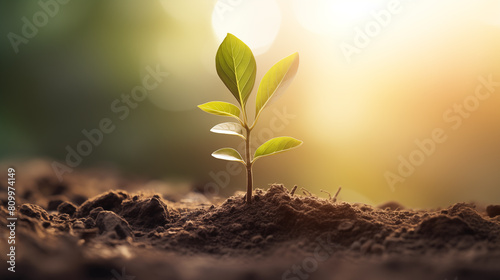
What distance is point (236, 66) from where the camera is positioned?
4.12ft

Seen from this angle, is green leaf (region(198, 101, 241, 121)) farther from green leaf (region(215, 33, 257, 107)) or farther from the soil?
the soil

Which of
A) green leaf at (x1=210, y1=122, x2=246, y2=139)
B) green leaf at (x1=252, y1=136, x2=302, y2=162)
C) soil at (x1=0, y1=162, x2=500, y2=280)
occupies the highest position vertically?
green leaf at (x1=210, y1=122, x2=246, y2=139)

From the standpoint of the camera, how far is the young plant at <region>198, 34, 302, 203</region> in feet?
4.05

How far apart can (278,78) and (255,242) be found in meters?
0.57

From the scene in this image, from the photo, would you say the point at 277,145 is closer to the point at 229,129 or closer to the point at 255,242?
the point at 229,129

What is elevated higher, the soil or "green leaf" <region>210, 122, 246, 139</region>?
"green leaf" <region>210, 122, 246, 139</region>

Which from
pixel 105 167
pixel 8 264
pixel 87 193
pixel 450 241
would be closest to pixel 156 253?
pixel 8 264

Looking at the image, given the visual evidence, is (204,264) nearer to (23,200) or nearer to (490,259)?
(490,259)

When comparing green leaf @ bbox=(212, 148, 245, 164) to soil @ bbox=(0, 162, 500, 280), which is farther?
green leaf @ bbox=(212, 148, 245, 164)

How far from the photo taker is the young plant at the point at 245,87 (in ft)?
4.05

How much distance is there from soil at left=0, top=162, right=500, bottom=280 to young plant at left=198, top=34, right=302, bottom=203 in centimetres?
21

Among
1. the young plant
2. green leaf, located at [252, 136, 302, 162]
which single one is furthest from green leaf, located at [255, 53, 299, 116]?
green leaf, located at [252, 136, 302, 162]

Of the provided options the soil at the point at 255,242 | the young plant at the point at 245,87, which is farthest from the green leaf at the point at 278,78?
the soil at the point at 255,242

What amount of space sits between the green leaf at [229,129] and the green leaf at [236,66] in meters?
0.08
